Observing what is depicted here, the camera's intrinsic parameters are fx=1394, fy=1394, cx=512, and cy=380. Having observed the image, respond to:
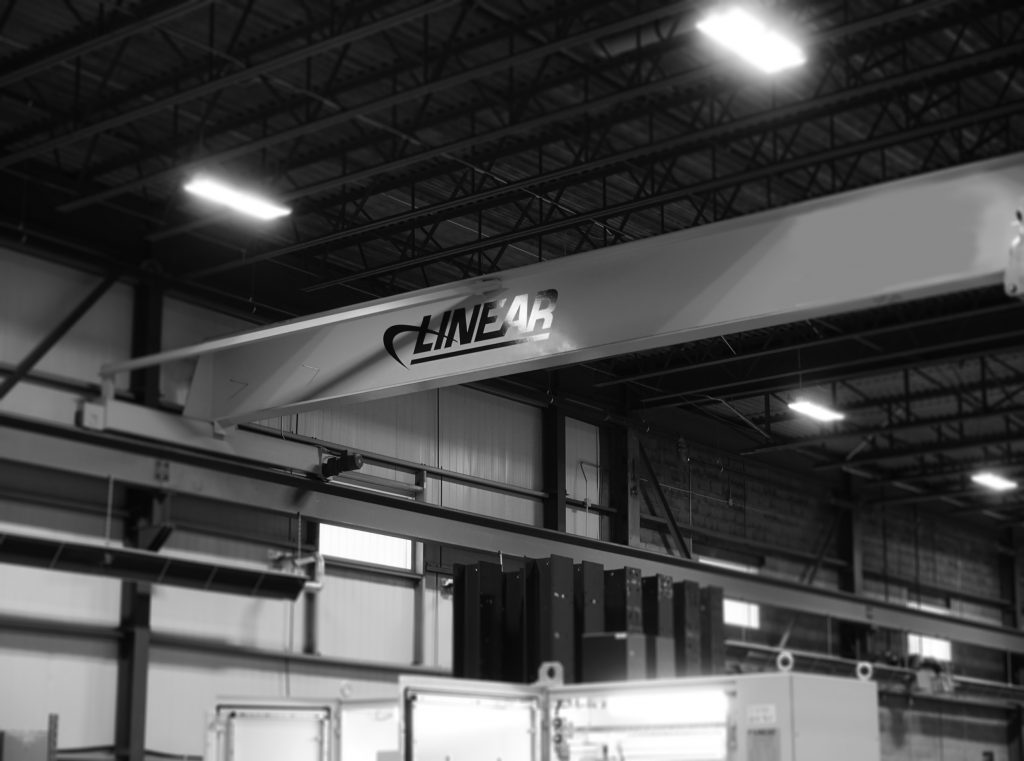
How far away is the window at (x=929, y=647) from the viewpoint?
36875 millimetres

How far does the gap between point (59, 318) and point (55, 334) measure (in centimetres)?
32

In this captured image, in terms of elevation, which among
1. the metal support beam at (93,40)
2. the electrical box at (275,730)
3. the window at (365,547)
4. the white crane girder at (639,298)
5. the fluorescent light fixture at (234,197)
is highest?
the metal support beam at (93,40)

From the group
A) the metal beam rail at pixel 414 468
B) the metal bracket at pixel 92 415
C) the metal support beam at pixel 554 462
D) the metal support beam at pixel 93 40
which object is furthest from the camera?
the metal support beam at pixel 554 462

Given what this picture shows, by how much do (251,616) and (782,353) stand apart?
10849 mm

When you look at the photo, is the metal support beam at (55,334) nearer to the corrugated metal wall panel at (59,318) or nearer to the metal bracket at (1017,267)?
the corrugated metal wall panel at (59,318)

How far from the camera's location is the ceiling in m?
15.3

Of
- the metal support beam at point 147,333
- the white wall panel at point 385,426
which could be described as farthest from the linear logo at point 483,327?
the white wall panel at point 385,426

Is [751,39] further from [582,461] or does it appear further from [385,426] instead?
[582,461]

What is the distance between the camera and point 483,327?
1580cm

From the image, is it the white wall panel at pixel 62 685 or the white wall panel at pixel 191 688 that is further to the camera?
the white wall panel at pixel 191 688

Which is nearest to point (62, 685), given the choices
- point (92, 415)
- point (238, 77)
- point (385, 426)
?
point (92, 415)

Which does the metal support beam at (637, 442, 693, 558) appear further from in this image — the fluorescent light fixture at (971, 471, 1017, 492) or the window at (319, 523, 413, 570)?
the fluorescent light fixture at (971, 471, 1017, 492)

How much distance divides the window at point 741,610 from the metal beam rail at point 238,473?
426cm

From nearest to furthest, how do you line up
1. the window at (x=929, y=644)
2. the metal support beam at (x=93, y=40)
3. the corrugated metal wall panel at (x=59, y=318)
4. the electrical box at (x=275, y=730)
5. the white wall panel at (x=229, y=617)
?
the metal support beam at (x=93, y=40)
the electrical box at (x=275, y=730)
the corrugated metal wall panel at (x=59, y=318)
the white wall panel at (x=229, y=617)
the window at (x=929, y=644)
